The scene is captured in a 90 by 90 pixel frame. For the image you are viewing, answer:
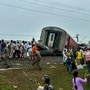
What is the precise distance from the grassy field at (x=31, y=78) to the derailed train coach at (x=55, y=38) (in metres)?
13.5

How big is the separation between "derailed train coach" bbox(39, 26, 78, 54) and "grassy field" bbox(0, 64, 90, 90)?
13.5 m

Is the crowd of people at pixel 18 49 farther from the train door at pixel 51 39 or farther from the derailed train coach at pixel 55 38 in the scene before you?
the train door at pixel 51 39

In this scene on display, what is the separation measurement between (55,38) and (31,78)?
19.2 meters

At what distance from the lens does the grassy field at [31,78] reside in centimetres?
2262

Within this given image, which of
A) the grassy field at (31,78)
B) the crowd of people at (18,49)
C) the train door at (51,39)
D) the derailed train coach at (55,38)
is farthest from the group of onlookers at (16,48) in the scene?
the train door at (51,39)

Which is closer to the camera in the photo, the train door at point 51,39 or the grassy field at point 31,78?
the grassy field at point 31,78

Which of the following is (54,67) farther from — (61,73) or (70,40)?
(70,40)

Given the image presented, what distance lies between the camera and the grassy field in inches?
891

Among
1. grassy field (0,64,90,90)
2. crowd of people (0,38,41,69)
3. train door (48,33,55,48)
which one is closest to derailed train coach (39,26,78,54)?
train door (48,33,55,48)

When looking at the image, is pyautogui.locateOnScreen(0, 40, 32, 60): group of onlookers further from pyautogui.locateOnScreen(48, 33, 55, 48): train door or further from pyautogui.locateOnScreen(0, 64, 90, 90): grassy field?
pyautogui.locateOnScreen(48, 33, 55, 48): train door

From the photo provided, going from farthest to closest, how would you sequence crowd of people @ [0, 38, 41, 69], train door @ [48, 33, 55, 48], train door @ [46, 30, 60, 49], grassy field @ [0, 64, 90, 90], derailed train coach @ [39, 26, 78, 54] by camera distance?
train door @ [48, 33, 55, 48] → train door @ [46, 30, 60, 49] → derailed train coach @ [39, 26, 78, 54] → crowd of people @ [0, 38, 41, 69] → grassy field @ [0, 64, 90, 90]

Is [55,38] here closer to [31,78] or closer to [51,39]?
[51,39]

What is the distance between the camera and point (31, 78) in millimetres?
24969

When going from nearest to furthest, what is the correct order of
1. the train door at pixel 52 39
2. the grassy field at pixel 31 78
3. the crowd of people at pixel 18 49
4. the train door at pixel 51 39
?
the grassy field at pixel 31 78 < the crowd of people at pixel 18 49 < the train door at pixel 52 39 < the train door at pixel 51 39
